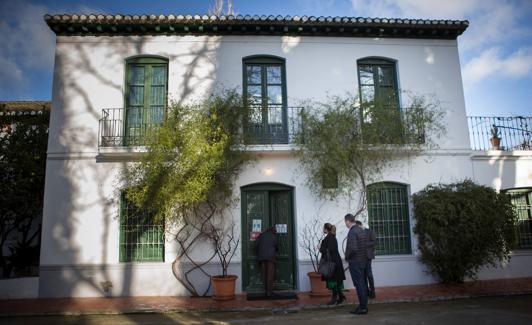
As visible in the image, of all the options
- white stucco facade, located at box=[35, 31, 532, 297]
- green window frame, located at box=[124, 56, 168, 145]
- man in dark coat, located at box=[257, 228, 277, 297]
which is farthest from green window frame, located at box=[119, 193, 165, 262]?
man in dark coat, located at box=[257, 228, 277, 297]

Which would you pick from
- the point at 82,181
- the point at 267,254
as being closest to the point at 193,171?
the point at 267,254

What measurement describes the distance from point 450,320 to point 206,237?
18.3 ft

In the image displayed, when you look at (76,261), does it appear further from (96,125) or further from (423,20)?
(423,20)

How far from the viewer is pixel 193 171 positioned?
26.9 feet

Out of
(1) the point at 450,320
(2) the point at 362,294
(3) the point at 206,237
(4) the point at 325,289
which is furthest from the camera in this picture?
(3) the point at 206,237

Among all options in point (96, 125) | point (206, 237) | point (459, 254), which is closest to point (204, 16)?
point (96, 125)

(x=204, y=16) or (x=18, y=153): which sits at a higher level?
(x=204, y=16)

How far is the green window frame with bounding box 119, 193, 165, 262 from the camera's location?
365 inches

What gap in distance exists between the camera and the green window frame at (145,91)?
32.7 feet

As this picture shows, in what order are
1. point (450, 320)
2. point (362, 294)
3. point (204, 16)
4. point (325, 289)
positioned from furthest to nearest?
point (204, 16) < point (325, 289) < point (362, 294) < point (450, 320)

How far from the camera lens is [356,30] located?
411 inches

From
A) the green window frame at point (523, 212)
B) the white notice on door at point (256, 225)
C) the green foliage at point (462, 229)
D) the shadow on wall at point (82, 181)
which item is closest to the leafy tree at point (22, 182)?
the shadow on wall at point (82, 181)

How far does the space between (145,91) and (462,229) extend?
8.95 meters

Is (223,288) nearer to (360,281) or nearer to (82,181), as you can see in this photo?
(360,281)
